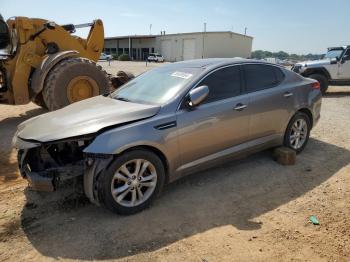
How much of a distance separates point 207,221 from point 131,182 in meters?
0.95

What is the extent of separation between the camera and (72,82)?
8.20 meters

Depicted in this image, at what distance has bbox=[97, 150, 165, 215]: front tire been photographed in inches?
148

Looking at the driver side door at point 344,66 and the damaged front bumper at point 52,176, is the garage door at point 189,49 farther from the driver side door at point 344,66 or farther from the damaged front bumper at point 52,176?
the damaged front bumper at point 52,176

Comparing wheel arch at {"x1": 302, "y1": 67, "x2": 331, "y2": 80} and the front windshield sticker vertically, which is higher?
the front windshield sticker

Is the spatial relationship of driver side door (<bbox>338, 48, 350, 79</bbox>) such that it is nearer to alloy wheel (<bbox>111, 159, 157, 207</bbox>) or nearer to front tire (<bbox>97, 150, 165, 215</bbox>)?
front tire (<bbox>97, 150, 165, 215</bbox>)

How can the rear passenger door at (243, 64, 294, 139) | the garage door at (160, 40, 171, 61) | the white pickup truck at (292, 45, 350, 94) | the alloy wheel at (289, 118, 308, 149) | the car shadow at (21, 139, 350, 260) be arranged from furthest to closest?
1. the garage door at (160, 40, 171, 61)
2. the white pickup truck at (292, 45, 350, 94)
3. the alloy wheel at (289, 118, 308, 149)
4. the rear passenger door at (243, 64, 294, 139)
5. the car shadow at (21, 139, 350, 260)

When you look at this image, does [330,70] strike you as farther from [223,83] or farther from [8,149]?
[8,149]

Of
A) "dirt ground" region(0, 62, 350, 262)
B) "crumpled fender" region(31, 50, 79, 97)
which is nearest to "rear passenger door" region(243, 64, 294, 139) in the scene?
"dirt ground" region(0, 62, 350, 262)

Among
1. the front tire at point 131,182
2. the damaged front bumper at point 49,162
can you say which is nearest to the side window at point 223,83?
the front tire at point 131,182

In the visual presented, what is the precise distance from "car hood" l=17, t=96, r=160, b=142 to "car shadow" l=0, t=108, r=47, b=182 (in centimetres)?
120

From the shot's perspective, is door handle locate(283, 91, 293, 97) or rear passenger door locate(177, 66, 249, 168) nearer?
rear passenger door locate(177, 66, 249, 168)

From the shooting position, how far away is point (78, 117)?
4148 millimetres

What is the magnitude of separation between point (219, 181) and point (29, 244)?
8.39 ft

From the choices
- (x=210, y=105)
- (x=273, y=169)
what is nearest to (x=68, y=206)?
(x=210, y=105)
